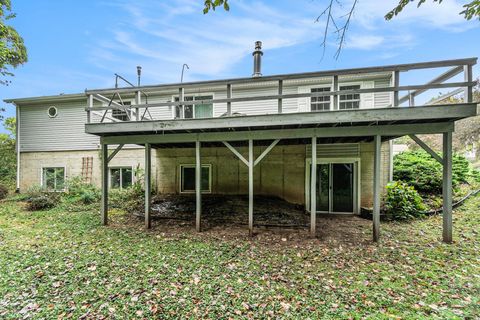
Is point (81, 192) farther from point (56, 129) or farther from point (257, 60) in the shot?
point (257, 60)

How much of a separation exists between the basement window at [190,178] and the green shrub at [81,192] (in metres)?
3.87

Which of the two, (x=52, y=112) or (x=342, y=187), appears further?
(x=52, y=112)

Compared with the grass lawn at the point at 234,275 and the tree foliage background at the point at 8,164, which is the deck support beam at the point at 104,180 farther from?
the tree foliage background at the point at 8,164

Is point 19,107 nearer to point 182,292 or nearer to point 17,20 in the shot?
point 17,20

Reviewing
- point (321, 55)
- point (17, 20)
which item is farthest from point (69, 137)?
point (321, 55)

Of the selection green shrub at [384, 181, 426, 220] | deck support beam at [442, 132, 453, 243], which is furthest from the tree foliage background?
deck support beam at [442, 132, 453, 243]

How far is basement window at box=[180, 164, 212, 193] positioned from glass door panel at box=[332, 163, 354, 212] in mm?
5151

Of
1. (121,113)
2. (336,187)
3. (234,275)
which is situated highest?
(121,113)

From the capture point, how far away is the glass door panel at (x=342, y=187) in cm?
807

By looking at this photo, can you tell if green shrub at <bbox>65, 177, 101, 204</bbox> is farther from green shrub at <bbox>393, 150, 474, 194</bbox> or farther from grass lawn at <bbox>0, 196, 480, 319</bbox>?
green shrub at <bbox>393, 150, 474, 194</bbox>

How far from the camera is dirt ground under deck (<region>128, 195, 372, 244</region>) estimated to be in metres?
5.63

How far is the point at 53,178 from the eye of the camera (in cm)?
1118

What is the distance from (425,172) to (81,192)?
1456 centimetres

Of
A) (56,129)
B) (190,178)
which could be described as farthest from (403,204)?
(56,129)
